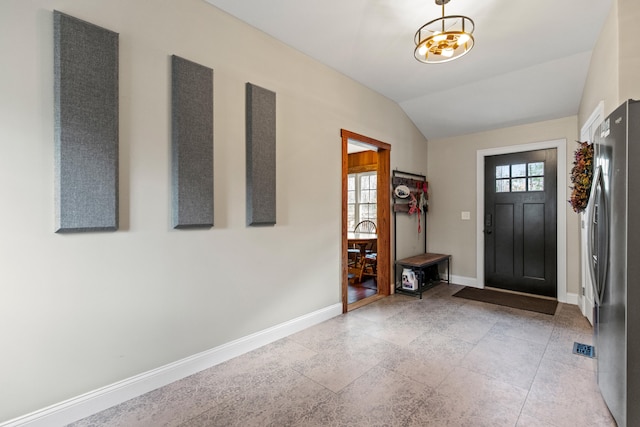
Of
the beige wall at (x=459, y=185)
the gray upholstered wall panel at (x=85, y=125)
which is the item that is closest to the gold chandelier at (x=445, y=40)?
the gray upholstered wall panel at (x=85, y=125)

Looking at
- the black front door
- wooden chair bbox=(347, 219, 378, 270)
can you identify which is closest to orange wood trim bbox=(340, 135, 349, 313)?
wooden chair bbox=(347, 219, 378, 270)

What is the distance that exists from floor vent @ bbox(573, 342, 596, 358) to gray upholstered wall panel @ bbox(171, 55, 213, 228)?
3.34 m

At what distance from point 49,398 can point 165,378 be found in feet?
2.08

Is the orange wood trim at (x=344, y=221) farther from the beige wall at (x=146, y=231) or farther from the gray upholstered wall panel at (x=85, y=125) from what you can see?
the gray upholstered wall panel at (x=85, y=125)

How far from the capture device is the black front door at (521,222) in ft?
14.0

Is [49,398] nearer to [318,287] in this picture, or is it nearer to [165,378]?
[165,378]

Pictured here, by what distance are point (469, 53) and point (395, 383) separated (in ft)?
10.4

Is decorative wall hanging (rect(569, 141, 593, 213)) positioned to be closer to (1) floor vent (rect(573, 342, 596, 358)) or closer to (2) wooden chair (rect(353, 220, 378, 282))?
(1) floor vent (rect(573, 342, 596, 358))

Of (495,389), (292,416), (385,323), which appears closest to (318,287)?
(385,323)

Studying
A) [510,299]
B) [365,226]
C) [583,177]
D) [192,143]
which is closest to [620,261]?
[583,177]

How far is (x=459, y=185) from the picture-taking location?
16.6ft

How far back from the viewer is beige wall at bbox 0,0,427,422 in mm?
1668

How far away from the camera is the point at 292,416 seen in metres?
1.88

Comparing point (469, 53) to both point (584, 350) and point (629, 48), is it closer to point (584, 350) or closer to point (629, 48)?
point (629, 48)
